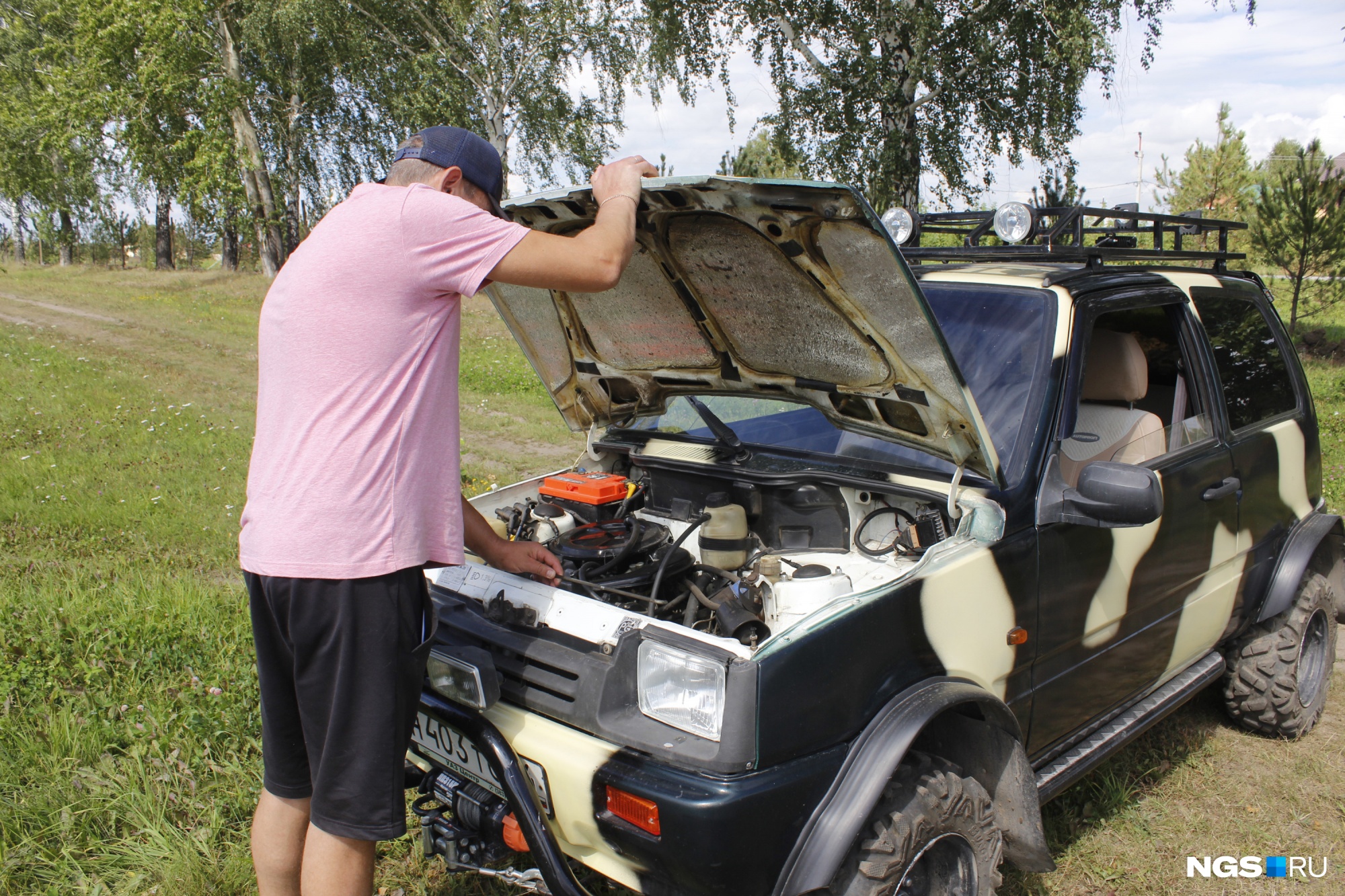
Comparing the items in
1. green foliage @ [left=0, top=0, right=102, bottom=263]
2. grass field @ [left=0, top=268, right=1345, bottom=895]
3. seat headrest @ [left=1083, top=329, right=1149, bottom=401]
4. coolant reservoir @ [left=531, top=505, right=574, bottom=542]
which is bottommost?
grass field @ [left=0, top=268, right=1345, bottom=895]

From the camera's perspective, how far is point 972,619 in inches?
88.6

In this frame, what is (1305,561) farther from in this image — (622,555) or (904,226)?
(622,555)

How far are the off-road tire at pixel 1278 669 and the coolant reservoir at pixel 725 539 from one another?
2271 mm

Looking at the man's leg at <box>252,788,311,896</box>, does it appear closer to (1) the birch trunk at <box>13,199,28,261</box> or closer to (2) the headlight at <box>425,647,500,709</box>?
(2) the headlight at <box>425,647,500,709</box>

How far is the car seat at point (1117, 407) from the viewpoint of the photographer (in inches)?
122

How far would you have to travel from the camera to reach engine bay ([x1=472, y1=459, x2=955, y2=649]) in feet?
7.69

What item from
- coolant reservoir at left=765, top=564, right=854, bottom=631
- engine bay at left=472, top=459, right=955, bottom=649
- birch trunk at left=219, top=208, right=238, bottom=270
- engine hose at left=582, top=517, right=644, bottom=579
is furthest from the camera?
birch trunk at left=219, top=208, right=238, bottom=270

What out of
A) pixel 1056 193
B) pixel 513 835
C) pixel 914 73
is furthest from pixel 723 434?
pixel 914 73

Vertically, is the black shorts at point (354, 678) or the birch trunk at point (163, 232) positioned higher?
the birch trunk at point (163, 232)

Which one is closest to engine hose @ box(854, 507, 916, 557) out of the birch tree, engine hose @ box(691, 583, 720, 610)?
engine hose @ box(691, 583, 720, 610)

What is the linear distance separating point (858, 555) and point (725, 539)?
41 cm

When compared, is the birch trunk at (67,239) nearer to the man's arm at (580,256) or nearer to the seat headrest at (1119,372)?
the man's arm at (580,256)

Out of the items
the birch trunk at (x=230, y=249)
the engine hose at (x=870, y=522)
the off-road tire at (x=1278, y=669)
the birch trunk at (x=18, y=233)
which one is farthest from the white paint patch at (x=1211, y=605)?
the birch trunk at (x=18, y=233)

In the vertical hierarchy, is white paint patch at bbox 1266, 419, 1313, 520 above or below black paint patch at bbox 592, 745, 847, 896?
above
